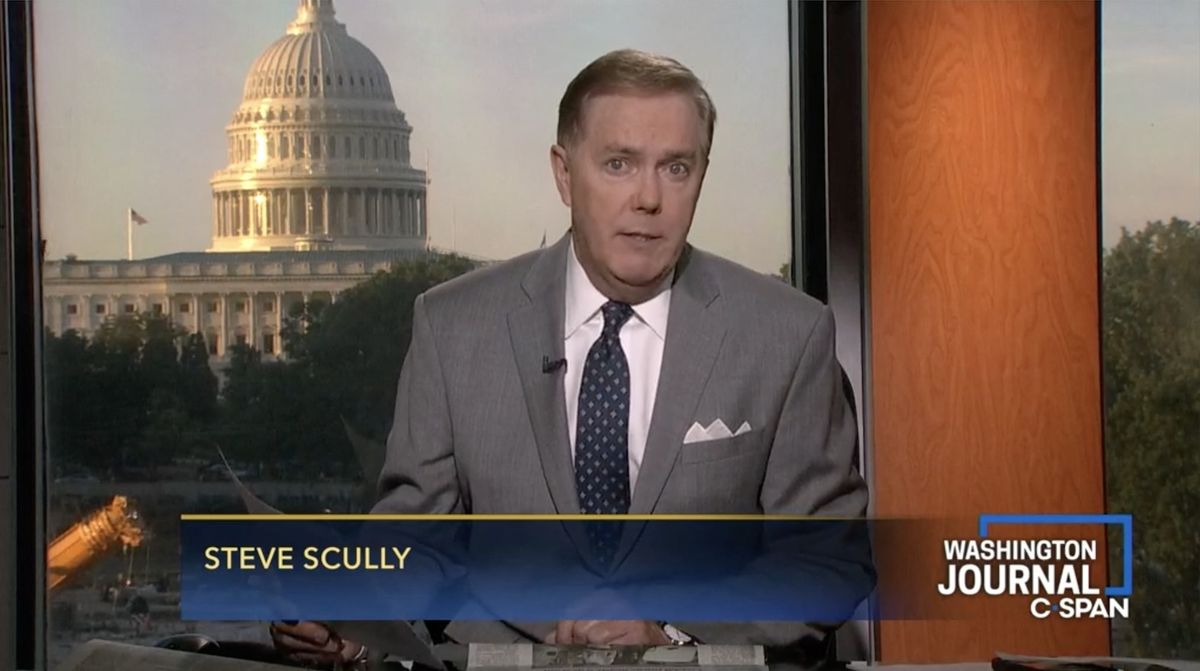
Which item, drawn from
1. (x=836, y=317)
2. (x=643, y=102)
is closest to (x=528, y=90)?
(x=643, y=102)

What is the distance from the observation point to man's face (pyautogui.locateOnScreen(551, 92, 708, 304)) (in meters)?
2.51

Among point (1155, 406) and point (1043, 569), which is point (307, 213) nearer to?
point (1043, 569)

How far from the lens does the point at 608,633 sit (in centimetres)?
254

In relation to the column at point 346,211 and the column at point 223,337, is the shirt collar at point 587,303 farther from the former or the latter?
the column at point 223,337

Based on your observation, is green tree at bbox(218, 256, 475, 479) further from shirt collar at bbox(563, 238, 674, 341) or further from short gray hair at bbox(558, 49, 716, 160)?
short gray hair at bbox(558, 49, 716, 160)

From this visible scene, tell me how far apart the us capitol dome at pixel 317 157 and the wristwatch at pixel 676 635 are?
824mm

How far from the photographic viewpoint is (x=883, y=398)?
8.63 feet

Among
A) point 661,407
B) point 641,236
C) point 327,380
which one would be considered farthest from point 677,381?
point 327,380

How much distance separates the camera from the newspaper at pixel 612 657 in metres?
2.49

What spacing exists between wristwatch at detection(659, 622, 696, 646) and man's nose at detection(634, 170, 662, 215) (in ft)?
2.45

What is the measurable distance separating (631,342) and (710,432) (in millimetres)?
213

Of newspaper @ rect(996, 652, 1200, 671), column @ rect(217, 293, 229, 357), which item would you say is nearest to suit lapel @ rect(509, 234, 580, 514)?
column @ rect(217, 293, 229, 357)

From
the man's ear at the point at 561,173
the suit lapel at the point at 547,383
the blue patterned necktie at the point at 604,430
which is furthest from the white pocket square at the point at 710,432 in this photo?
the man's ear at the point at 561,173

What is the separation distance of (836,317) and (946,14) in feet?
1.98
